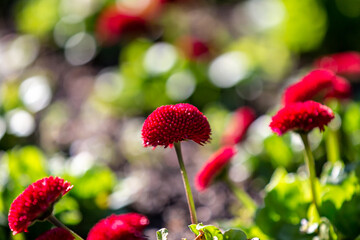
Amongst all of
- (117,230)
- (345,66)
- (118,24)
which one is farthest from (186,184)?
(118,24)

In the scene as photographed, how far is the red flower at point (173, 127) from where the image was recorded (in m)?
1.66

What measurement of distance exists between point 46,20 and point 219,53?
2.42m

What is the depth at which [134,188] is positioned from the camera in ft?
9.26

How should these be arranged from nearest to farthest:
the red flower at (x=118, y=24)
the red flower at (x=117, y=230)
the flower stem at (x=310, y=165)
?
the red flower at (x=117, y=230), the flower stem at (x=310, y=165), the red flower at (x=118, y=24)

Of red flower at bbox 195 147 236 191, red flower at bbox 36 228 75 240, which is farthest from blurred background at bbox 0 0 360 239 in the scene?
red flower at bbox 36 228 75 240

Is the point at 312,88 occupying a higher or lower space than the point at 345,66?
higher

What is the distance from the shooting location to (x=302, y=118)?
69.6 inches

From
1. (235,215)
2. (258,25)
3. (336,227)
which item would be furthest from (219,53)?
(336,227)

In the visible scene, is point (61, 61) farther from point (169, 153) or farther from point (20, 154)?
point (20, 154)

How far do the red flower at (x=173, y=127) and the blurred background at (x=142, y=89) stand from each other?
967 millimetres

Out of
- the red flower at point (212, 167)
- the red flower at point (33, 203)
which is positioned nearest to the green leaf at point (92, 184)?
the red flower at point (212, 167)

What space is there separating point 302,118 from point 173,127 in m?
0.48

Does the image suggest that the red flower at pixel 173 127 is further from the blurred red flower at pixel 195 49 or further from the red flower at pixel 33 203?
the blurred red flower at pixel 195 49

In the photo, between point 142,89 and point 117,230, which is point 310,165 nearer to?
point 117,230
